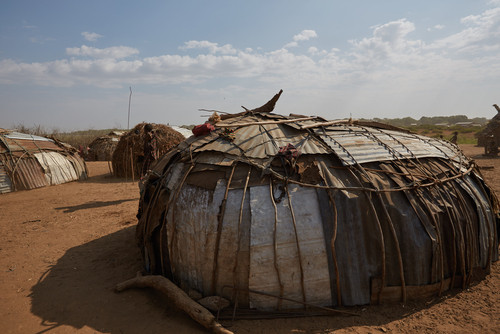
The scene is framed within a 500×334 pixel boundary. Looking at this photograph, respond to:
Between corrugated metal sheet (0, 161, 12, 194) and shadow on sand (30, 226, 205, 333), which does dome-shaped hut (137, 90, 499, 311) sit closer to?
shadow on sand (30, 226, 205, 333)

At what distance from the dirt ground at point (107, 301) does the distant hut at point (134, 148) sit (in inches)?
251

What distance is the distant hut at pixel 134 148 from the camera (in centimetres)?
1341

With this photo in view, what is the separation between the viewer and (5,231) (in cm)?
709

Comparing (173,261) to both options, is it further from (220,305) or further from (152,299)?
(220,305)

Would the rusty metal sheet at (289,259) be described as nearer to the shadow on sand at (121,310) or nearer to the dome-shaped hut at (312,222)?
the dome-shaped hut at (312,222)

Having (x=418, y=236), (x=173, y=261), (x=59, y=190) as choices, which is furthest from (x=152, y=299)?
(x=59, y=190)

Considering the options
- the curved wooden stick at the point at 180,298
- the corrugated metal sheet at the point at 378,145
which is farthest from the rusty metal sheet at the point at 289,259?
the corrugated metal sheet at the point at 378,145

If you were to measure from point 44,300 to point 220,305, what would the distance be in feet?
8.68

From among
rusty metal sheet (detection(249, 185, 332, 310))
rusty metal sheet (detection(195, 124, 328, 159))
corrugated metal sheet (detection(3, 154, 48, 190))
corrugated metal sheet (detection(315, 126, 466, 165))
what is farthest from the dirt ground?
corrugated metal sheet (detection(3, 154, 48, 190))

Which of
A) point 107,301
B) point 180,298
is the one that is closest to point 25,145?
point 107,301

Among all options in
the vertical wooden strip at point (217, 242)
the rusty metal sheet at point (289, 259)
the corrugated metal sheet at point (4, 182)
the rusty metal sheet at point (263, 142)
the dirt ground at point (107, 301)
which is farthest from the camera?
the corrugated metal sheet at point (4, 182)

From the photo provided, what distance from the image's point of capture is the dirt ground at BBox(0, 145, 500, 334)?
11.6ft

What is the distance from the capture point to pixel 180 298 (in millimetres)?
3705

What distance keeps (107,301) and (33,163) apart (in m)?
10.3
